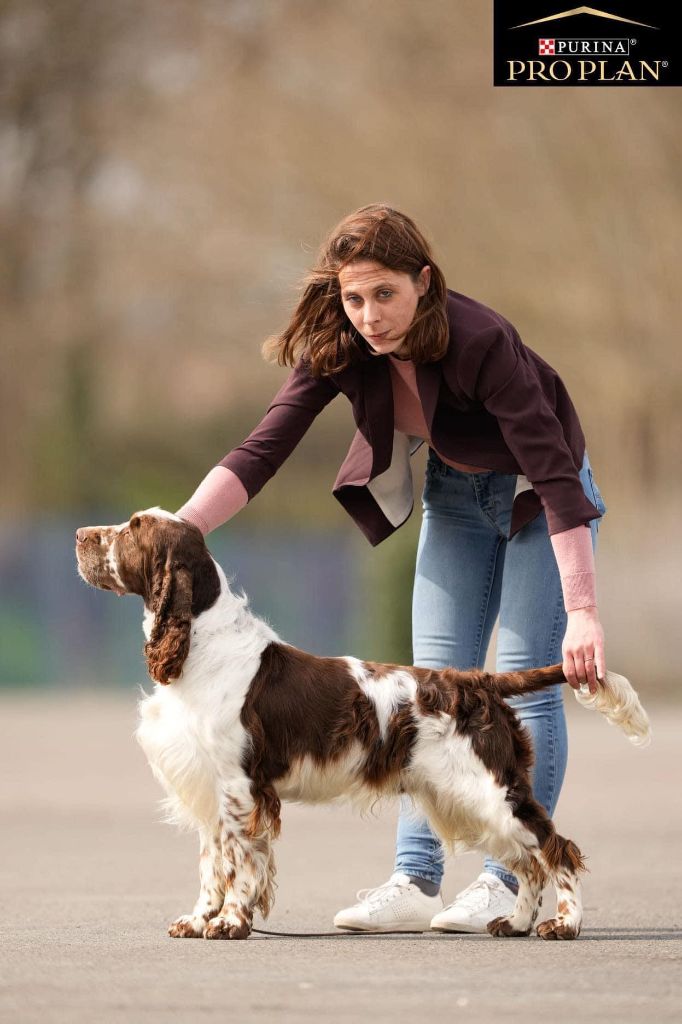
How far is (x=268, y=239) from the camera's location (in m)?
27.5

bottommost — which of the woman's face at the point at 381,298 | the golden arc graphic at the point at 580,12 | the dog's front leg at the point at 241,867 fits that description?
the dog's front leg at the point at 241,867

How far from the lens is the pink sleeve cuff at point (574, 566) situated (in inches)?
194

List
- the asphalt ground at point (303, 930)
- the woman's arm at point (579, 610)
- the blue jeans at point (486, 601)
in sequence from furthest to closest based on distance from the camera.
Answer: the blue jeans at point (486, 601)
the woman's arm at point (579, 610)
the asphalt ground at point (303, 930)

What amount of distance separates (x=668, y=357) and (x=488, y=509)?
2035 cm

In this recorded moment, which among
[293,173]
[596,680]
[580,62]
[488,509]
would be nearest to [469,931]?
[596,680]

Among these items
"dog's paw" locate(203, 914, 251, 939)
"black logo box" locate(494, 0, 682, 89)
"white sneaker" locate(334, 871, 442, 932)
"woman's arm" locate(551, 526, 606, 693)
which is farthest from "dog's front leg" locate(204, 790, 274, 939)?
"black logo box" locate(494, 0, 682, 89)

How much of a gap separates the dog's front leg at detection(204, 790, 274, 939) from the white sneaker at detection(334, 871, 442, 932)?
1.72ft

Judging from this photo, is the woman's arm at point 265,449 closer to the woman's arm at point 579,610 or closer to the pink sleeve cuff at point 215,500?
the pink sleeve cuff at point 215,500

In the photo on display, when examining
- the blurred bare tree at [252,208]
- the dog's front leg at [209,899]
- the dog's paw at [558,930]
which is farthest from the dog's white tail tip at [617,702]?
the blurred bare tree at [252,208]

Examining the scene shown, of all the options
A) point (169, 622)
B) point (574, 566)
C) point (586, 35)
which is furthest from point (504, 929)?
point (586, 35)

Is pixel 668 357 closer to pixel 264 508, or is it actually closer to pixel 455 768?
pixel 264 508

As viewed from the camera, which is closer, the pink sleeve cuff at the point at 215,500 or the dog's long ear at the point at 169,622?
the dog's long ear at the point at 169,622

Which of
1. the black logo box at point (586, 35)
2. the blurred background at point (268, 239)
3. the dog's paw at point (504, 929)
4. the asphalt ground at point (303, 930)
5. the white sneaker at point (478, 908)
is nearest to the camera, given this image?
the asphalt ground at point (303, 930)

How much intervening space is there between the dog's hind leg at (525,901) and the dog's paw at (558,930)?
0.10 meters
